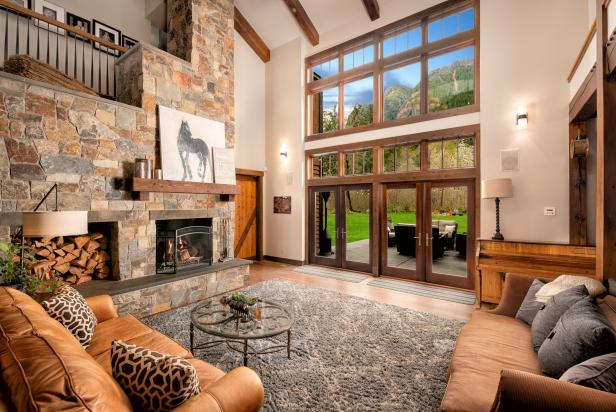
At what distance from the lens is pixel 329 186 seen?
6.68m

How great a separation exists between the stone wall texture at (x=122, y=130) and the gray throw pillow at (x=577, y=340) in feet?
14.0

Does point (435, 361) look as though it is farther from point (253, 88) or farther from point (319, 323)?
point (253, 88)

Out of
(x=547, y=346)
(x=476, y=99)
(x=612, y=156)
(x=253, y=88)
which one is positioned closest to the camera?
(x=547, y=346)

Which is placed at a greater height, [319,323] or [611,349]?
[611,349]

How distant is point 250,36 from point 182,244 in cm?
518

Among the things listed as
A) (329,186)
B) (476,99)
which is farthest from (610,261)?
(329,186)

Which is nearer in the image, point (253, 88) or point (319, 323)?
point (319, 323)

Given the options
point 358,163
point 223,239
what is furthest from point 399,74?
point 223,239

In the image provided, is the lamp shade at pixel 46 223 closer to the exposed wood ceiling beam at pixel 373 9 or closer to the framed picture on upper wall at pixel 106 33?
the framed picture on upper wall at pixel 106 33

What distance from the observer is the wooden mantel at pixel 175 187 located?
151 inches

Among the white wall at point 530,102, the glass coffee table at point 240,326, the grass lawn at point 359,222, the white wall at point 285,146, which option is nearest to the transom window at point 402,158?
the white wall at point 530,102

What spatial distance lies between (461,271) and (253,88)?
19.6ft

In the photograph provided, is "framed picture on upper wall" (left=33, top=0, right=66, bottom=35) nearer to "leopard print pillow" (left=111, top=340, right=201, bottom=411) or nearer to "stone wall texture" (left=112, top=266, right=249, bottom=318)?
"stone wall texture" (left=112, top=266, right=249, bottom=318)

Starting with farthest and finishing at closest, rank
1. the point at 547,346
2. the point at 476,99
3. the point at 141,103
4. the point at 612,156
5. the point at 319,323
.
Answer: the point at 476,99 < the point at 141,103 < the point at 319,323 < the point at 612,156 < the point at 547,346
